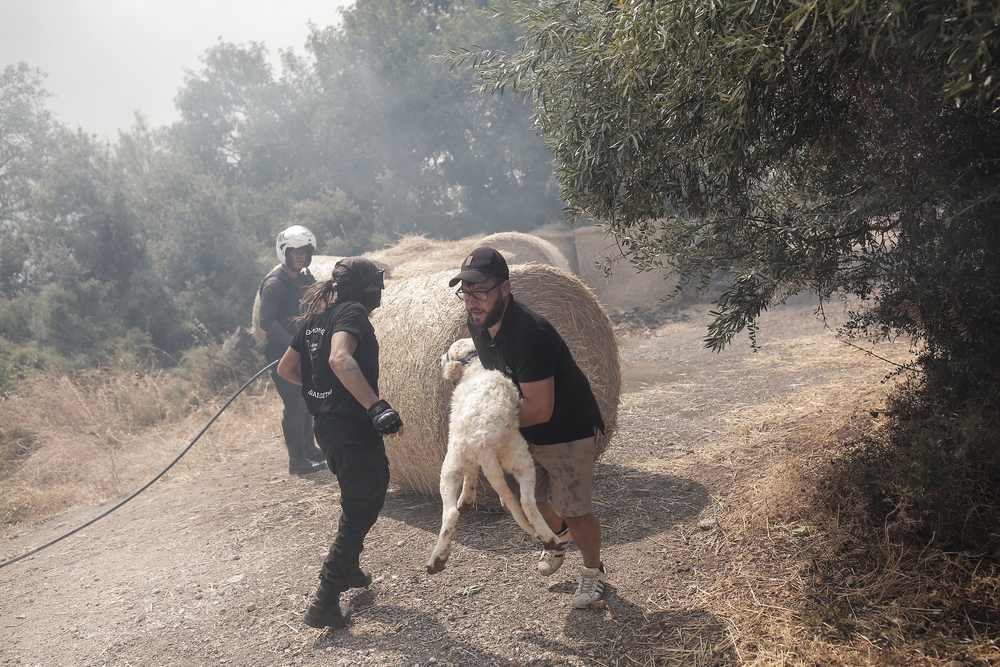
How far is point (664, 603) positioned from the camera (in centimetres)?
349

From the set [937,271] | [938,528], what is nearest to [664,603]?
[938,528]

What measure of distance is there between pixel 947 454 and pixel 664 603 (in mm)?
1708

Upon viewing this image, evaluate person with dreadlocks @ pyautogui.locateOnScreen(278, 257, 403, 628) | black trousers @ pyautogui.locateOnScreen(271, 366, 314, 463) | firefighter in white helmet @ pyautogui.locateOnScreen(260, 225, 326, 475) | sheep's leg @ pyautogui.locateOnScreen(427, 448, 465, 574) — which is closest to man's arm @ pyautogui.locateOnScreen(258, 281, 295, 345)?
firefighter in white helmet @ pyautogui.locateOnScreen(260, 225, 326, 475)

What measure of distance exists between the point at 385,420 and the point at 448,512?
605 millimetres

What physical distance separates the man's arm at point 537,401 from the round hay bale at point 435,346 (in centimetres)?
184

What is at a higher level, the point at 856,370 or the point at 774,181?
the point at 774,181

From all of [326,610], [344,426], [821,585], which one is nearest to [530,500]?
[344,426]

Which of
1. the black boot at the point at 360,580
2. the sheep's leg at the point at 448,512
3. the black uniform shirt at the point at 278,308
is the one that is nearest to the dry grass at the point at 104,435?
the black uniform shirt at the point at 278,308

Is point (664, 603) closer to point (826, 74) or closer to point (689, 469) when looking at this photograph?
point (689, 469)

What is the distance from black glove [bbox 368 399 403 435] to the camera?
3.32 metres

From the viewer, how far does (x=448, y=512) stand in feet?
9.86

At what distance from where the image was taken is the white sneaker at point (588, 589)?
350cm

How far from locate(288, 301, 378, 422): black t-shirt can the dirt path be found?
125 centimetres

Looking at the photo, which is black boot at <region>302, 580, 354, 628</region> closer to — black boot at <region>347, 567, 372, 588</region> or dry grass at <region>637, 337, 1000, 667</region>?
black boot at <region>347, 567, 372, 588</region>
